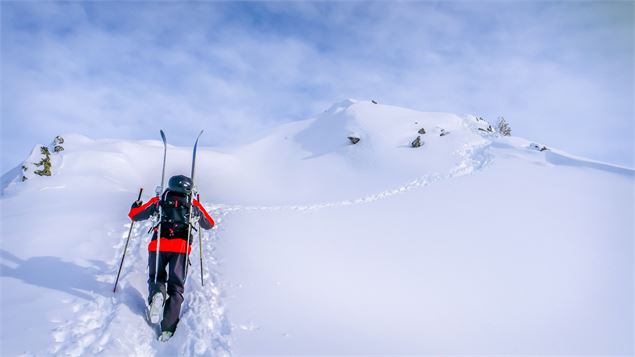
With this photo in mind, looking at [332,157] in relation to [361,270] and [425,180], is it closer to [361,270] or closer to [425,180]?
[425,180]

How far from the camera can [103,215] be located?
10.6 meters

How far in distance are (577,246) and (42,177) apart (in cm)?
2109

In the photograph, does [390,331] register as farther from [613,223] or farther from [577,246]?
[613,223]

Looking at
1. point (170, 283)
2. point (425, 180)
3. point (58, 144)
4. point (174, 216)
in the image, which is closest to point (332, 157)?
point (425, 180)

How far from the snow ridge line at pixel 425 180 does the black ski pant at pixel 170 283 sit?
9.20 metres

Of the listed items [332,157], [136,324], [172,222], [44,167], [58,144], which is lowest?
[136,324]

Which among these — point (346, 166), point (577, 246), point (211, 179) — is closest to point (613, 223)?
point (577, 246)

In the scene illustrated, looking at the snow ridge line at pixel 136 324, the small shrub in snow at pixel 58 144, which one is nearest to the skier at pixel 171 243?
the snow ridge line at pixel 136 324

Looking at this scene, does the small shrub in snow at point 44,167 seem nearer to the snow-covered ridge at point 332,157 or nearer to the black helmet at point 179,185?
the snow-covered ridge at point 332,157

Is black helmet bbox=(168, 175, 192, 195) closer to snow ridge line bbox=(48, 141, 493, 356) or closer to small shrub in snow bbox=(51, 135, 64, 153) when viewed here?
snow ridge line bbox=(48, 141, 493, 356)

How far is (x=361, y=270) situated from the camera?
7.42 metres

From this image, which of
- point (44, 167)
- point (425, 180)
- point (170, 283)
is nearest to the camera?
point (170, 283)

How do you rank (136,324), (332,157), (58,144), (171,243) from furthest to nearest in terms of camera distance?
(332,157), (58,144), (171,243), (136,324)

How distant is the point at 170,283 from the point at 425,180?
15748 millimetres
